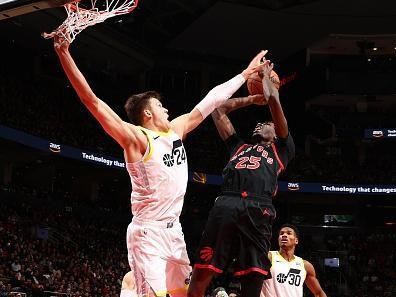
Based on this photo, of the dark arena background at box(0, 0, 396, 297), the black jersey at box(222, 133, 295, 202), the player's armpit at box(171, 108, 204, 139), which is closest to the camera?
the player's armpit at box(171, 108, 204, 139)

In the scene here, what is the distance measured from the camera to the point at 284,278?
7.69 meters

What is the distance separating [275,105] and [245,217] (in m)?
0.97

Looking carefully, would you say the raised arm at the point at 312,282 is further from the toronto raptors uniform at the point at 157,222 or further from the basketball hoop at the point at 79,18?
the basketball hoop at the point at 79,18

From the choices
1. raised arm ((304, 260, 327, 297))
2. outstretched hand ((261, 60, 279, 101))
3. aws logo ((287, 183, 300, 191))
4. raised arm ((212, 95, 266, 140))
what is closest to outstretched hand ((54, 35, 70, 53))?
outstretched hand ((261, 60, 279, 101))

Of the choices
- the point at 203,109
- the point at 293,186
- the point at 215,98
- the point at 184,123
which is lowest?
the point at 184,123

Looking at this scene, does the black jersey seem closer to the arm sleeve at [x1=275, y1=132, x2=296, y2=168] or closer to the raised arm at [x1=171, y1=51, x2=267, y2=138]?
the arm sleeve at [x1=275, y1=132, x2=296, y2=168]

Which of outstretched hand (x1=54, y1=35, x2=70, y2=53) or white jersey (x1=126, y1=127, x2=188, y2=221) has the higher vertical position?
outstretched hand (x1=54, y1=35, x2=70, y2=53)

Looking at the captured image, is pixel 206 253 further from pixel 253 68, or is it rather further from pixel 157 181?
pixel 253 68

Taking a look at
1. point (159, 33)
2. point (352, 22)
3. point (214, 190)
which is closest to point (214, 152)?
point (214, 190)

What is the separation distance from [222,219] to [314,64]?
29345 millimetres

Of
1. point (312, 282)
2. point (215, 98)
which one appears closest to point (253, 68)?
point (215, 98)

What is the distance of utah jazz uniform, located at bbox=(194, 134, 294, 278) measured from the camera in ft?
17.5

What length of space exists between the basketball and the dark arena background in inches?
657

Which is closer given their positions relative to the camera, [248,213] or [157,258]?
[157,258]
